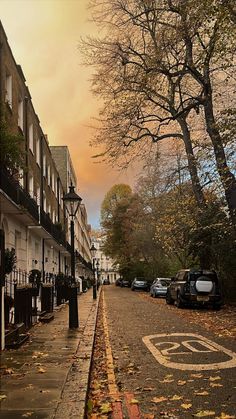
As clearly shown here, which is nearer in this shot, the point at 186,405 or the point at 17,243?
the point at 186,405

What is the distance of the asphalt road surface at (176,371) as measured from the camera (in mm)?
6016

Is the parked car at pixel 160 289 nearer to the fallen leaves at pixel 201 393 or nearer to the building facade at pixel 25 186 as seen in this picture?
the building facade at pixel 25 186

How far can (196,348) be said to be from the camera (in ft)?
35.1

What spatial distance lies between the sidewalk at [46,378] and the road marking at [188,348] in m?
1.38

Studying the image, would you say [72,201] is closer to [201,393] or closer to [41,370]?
[41,370]

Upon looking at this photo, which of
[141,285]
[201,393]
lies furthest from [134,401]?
[141,285]

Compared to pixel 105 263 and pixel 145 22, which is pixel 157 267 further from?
pixel 105 263

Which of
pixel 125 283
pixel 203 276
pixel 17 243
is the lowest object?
pixel 203 276

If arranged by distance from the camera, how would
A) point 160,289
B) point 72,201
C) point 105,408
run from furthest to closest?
1. point 160,289
2. point 72,201
3. point 105,408

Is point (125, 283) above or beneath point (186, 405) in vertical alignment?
above

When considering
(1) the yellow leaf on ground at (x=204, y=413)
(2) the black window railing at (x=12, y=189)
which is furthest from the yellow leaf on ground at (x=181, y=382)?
(2) the black window railing at (x=12, y=189)

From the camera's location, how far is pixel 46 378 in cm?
725

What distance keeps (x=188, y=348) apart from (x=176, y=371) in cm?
254

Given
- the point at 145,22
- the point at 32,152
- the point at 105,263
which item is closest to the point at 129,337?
the point at 32,152
